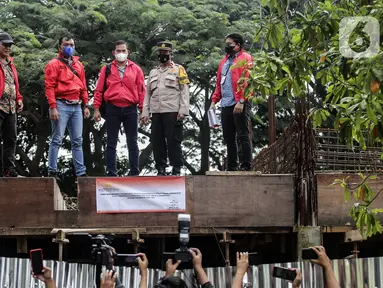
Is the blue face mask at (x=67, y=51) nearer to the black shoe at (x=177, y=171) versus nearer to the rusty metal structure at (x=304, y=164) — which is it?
the black shoe at (x=177, y=171)

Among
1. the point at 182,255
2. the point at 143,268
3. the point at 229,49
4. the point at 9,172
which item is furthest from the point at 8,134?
the point at 143,268

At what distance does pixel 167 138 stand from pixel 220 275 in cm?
224

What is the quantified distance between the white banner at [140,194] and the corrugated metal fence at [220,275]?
1234mm

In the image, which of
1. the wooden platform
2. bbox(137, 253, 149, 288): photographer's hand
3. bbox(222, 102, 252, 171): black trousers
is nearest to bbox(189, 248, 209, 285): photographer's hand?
bbox(137, 253, 149, 288): photographer's hand

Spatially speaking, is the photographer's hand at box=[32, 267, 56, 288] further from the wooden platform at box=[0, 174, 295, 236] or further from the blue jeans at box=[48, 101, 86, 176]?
the blue jeans at box=[48, 101, 86, 176]

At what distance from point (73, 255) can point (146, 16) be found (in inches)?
382

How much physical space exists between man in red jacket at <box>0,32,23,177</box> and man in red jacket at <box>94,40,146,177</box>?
1.14 metres

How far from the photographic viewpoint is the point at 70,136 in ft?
38.4

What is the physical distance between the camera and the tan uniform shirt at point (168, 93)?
464 inches

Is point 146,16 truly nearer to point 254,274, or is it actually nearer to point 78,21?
point 78,21

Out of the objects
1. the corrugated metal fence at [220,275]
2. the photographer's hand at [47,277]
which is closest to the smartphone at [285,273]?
the photographer's hand at [47,277]

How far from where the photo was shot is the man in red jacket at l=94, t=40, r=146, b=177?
38.7 feet

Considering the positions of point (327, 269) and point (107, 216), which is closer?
point (327, 269)

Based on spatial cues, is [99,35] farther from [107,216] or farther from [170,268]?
[170,268]
